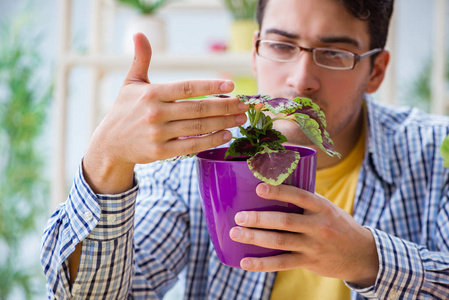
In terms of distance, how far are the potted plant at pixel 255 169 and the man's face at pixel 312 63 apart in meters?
0.34

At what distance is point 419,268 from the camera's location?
34.3 inches

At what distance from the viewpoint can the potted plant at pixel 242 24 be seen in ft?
5.38

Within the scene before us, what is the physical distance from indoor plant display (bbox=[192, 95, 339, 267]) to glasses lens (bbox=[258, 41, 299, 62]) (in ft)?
1.36

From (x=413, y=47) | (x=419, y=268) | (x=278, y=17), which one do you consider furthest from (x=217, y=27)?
(x=419, y=268)

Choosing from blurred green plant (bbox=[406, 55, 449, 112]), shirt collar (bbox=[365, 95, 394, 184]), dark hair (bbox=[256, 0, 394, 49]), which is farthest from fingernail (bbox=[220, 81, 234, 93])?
blurred green plant (bbox=[406, 55, 449, 112])

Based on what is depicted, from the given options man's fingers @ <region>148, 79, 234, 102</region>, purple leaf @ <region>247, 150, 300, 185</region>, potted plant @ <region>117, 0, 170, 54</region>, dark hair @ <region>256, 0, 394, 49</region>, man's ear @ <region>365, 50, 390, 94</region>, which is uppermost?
potted plant @ <region>117, 0, 170, 54</region>

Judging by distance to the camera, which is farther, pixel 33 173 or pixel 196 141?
pixel 33 173

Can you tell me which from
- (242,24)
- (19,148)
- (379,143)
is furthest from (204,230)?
(19,148)

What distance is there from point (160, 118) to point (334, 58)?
61 cm

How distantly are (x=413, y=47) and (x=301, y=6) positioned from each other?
91.2 inches

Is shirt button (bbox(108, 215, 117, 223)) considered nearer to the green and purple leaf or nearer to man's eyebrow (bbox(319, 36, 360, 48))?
the green and purple leaf

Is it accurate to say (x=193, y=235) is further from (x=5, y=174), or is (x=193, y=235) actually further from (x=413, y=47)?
(x=413, y=47)

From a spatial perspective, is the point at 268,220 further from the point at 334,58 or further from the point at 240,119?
the point at 334,58

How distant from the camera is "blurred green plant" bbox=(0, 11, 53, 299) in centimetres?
236
